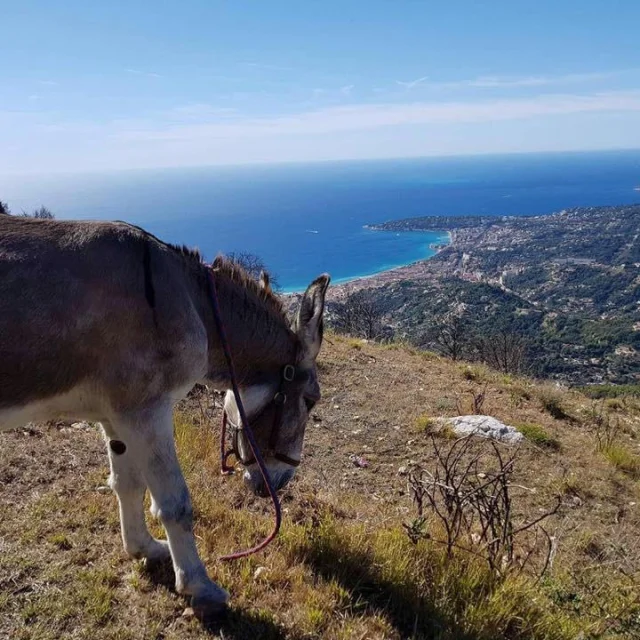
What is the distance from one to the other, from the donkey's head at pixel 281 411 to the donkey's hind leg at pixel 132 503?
2.39 ft

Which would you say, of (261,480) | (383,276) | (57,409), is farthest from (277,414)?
(383,276)

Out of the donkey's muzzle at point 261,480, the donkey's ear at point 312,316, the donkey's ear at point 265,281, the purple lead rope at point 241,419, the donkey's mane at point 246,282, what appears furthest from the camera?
the donkey's ear at point 265,281

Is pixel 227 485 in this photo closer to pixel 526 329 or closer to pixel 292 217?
pixel 526 329

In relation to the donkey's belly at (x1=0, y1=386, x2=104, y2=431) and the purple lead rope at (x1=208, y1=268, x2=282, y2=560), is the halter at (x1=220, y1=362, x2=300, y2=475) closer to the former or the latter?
the purple lead rope at (x1=208, y1=268, x2=282, y2=560)

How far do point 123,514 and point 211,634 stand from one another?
1.02 metres

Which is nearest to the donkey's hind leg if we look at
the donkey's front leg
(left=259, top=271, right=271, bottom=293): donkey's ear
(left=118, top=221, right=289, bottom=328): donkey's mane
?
the donkey's front leg

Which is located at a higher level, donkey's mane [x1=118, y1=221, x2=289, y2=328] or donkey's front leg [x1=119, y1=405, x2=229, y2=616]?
donkey's mane [x1=118, y1=221, x2=289, y2=328]

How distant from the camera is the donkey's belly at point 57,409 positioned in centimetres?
247

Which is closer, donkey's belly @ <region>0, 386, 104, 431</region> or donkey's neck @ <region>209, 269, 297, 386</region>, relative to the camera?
donkey's belly @ <region>0, 386, 104, 431</region>

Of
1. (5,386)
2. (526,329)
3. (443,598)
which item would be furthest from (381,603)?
(526,329)

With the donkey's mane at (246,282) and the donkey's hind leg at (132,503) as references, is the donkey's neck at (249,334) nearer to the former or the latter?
the donkey's mane at (246,282)

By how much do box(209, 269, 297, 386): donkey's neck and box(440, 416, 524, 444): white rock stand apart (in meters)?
4.98

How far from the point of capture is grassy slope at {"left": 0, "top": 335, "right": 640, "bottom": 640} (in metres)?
2.98

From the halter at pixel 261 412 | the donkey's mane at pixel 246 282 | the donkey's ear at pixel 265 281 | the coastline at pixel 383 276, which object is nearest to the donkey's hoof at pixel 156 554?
the halter at pixel 261 412
